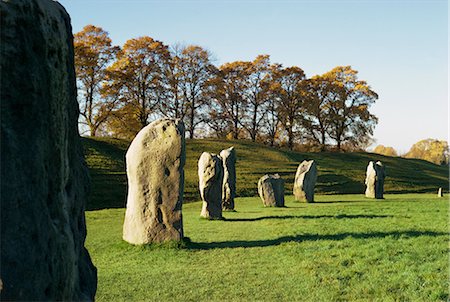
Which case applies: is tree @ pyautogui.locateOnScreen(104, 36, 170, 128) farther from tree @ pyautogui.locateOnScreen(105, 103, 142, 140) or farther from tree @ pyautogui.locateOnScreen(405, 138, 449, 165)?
tree @ pyautogui.locateOnScreen(405, 138, 449, 165)

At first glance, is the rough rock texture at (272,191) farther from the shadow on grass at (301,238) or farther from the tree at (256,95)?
the tree at (256,95)

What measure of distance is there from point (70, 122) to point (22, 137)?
3.51 feet

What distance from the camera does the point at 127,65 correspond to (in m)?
48.2

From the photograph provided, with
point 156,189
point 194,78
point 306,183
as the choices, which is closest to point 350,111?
point 194,78

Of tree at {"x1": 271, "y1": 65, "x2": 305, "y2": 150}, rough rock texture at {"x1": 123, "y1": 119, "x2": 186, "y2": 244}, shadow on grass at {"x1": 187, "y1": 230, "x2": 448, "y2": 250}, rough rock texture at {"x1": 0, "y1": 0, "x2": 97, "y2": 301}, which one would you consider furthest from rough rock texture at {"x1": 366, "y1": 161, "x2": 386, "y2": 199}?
tree at {"x1": 271, "y1": 65, "x2": 305, "y2": 150}

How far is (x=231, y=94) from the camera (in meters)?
59.2

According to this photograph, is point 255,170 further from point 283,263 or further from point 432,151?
point 432,151

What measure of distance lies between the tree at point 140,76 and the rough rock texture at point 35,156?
4431 cm

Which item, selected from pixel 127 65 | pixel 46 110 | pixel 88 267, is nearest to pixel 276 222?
pixel 88 267

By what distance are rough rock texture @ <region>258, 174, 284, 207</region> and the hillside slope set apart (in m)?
6.67

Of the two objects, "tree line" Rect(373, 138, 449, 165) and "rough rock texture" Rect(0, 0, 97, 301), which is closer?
"rough rock texture" Rect(0, 0, 97, 301)

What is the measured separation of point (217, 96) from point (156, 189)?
4652 centimetres

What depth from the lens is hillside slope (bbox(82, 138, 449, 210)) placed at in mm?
28531

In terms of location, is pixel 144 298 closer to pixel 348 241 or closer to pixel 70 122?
pixel 70 122
